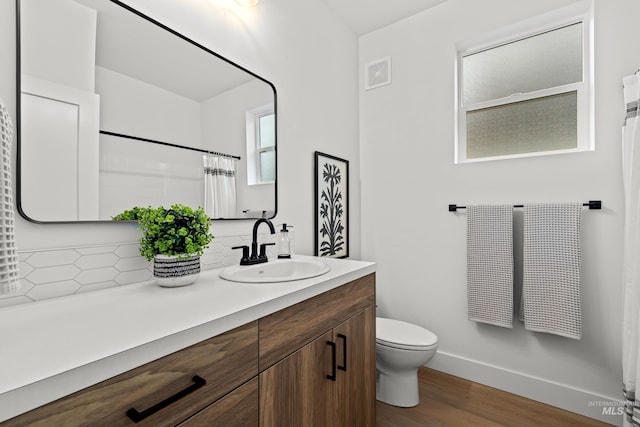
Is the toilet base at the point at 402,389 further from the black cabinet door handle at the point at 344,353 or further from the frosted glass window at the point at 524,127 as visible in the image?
the frosted glass window at the point at 524,127

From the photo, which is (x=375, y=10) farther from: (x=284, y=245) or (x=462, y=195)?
(x=284, y=245)

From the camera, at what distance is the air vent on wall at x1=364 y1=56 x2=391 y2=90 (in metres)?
2.34

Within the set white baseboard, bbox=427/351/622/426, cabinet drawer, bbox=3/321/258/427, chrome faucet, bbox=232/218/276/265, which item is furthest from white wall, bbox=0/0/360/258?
white baseboard, bbox=427/351/622/426

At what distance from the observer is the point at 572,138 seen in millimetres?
1776

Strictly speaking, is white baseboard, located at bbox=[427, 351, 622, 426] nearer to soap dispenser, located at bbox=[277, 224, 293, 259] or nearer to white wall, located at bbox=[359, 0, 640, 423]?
white wall, located at bbox=[359, 0, 640, 423]

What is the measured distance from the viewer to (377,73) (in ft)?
7.86

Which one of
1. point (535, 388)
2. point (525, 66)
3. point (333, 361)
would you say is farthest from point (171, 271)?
point (525, 66)

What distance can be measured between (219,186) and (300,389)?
3.02 feet

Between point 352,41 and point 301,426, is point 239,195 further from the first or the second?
point 352,41

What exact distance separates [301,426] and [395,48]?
8.22ft

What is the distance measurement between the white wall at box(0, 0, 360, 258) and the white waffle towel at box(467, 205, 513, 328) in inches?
35.0

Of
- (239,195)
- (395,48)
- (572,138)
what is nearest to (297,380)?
(239,195)

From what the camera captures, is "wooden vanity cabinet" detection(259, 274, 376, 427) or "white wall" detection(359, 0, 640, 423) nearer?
"wooden vanity cabinet" detection(259, 274, 376, 427)

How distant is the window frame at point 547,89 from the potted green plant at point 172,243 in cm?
182
